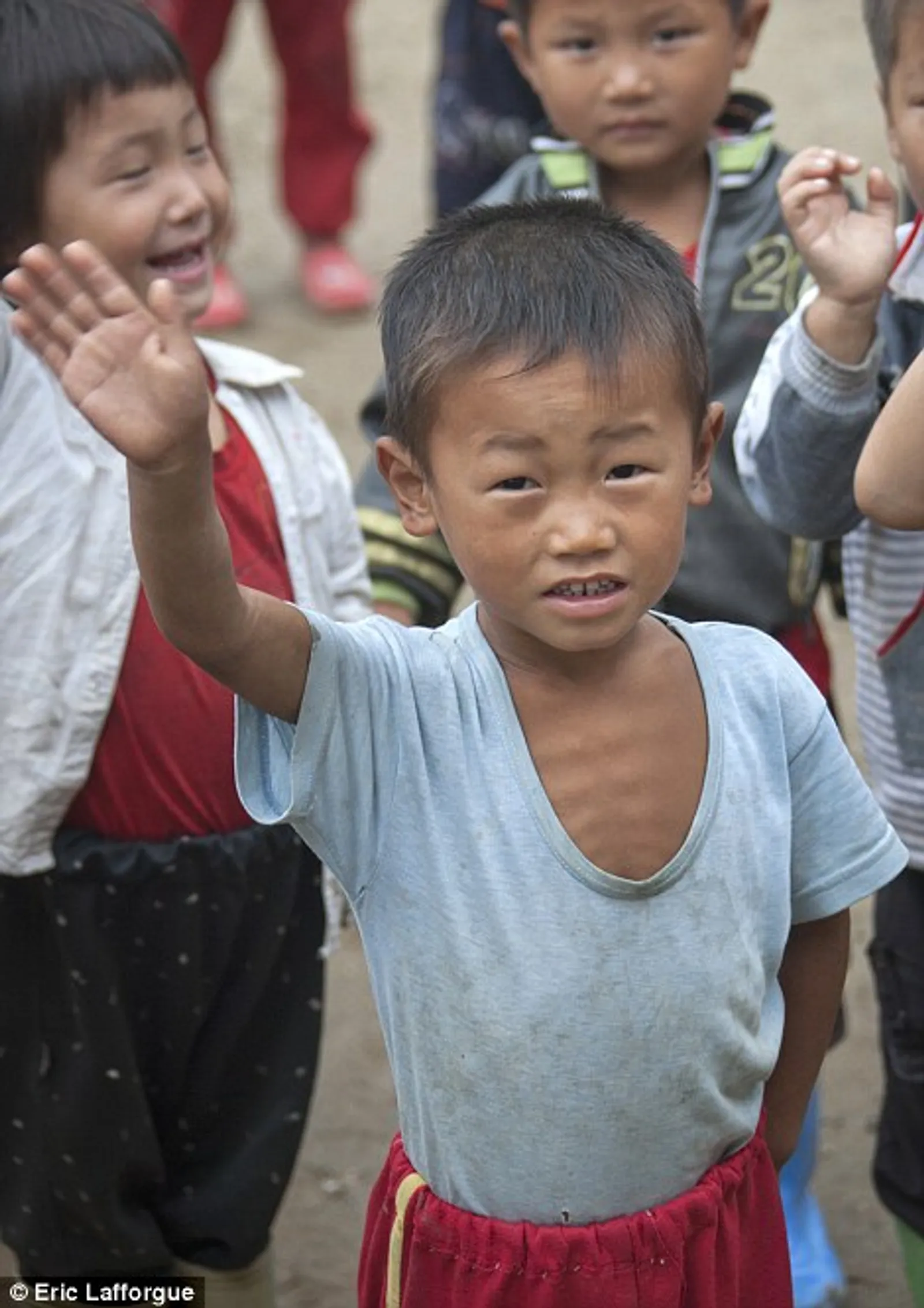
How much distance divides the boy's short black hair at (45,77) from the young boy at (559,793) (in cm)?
64

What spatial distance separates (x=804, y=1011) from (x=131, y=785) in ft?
2.51

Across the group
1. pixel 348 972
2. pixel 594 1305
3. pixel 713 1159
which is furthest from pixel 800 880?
pixel 348 972

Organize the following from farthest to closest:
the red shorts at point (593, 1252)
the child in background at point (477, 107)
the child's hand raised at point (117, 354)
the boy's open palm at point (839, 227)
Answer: the child in background at point (477, 107)
the boy's open palm at point (839, 227)
the red shorts at point (593, 1252)
the child's hand raised at point (117, 354)

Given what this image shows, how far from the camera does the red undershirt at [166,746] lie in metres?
2.43

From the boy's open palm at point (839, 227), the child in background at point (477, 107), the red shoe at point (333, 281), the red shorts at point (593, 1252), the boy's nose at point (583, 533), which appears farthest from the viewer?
the red shoe at point (333, 281)

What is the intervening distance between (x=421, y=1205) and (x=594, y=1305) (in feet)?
0.57

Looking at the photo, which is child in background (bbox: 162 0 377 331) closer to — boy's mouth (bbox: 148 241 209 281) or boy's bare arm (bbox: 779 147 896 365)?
boy's mouth (bbox: 148 241 209 281)

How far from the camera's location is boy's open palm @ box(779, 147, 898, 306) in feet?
7.34

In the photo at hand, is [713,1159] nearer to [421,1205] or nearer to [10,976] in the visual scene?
[421,1205]

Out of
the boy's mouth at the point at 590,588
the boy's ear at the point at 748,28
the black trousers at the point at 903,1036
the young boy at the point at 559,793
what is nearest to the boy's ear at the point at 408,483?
the young boy at the point at 559,793

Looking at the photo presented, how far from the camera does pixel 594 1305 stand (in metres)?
1.94

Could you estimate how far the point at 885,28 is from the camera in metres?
2.36

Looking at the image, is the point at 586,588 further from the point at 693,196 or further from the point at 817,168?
the point at 693,196

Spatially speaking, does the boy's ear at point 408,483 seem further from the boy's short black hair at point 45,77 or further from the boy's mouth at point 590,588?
the boy's short black hair at point 45,77
